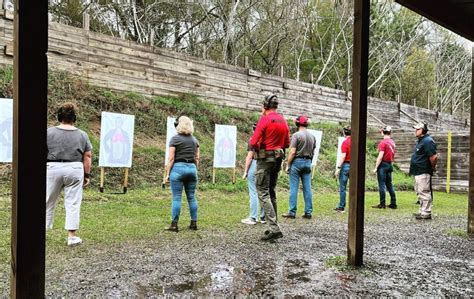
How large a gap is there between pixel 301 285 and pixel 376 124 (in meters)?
17.9

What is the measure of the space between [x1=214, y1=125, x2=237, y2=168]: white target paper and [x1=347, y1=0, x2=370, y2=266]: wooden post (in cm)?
641

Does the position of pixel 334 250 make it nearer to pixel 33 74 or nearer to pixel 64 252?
pixel 64 252

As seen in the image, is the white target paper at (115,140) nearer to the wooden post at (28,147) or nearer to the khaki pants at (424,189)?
the khaki pants at (424,189)

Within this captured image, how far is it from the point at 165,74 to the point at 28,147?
993 centimetres

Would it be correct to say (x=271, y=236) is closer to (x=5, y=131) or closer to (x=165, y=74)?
(x=5, y=131)

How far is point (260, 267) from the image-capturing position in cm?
414

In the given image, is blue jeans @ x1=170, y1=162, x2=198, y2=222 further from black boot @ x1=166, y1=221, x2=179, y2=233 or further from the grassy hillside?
the grassy hillside

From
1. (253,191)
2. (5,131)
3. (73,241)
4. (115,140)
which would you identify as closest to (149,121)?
(115,140)

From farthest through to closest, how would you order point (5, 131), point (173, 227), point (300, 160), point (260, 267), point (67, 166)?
1. point (300, 160)
2. point (5, 131)
3. point (173, 227)
4. point (67, 166)
5. point (260, 267)

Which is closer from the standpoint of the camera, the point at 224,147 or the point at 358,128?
the point at 358,128

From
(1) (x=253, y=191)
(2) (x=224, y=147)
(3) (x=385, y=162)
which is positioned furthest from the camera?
(2) (x=224, y=147)

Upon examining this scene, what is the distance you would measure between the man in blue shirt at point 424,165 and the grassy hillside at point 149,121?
14.5 ft

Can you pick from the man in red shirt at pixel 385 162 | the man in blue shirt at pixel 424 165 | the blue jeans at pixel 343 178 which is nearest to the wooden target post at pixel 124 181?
the blue jeans at pixel 343 178

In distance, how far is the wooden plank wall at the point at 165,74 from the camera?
32.3 feet
